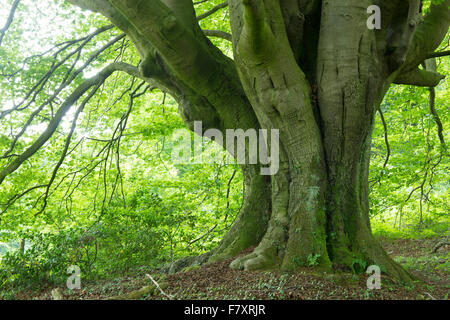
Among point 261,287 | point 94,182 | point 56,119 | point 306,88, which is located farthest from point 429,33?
point 94,182

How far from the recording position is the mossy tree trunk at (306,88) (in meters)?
3.91

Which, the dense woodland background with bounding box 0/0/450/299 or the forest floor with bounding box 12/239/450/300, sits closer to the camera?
the forest floor with bounding box 12/239/450/300

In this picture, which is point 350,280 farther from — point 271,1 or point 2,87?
point 2,87

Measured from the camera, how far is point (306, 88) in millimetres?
4203

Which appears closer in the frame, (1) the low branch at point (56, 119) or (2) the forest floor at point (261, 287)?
(2) the forest floor at point (261, 287)

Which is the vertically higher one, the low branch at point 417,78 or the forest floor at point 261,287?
the low branch at point 417,78

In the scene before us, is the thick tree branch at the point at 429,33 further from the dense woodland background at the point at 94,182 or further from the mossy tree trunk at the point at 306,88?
the dense woodland background at the point at 94,182

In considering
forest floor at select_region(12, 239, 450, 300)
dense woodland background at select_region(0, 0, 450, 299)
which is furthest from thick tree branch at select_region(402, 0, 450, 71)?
forest floor at select_region(12, 239, 450, 300)

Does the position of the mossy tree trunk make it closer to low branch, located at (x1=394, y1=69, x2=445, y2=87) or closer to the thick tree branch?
the thick tree branch

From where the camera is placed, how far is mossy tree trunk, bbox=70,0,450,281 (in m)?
3.91

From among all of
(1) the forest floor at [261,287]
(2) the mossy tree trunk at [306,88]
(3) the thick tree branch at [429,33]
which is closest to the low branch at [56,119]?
(2) the mossy tree trunk at [306,88]

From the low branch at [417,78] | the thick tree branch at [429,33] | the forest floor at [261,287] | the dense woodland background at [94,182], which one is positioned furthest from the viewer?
the low branch at [417,78]

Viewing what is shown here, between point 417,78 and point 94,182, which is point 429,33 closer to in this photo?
point 417,78
